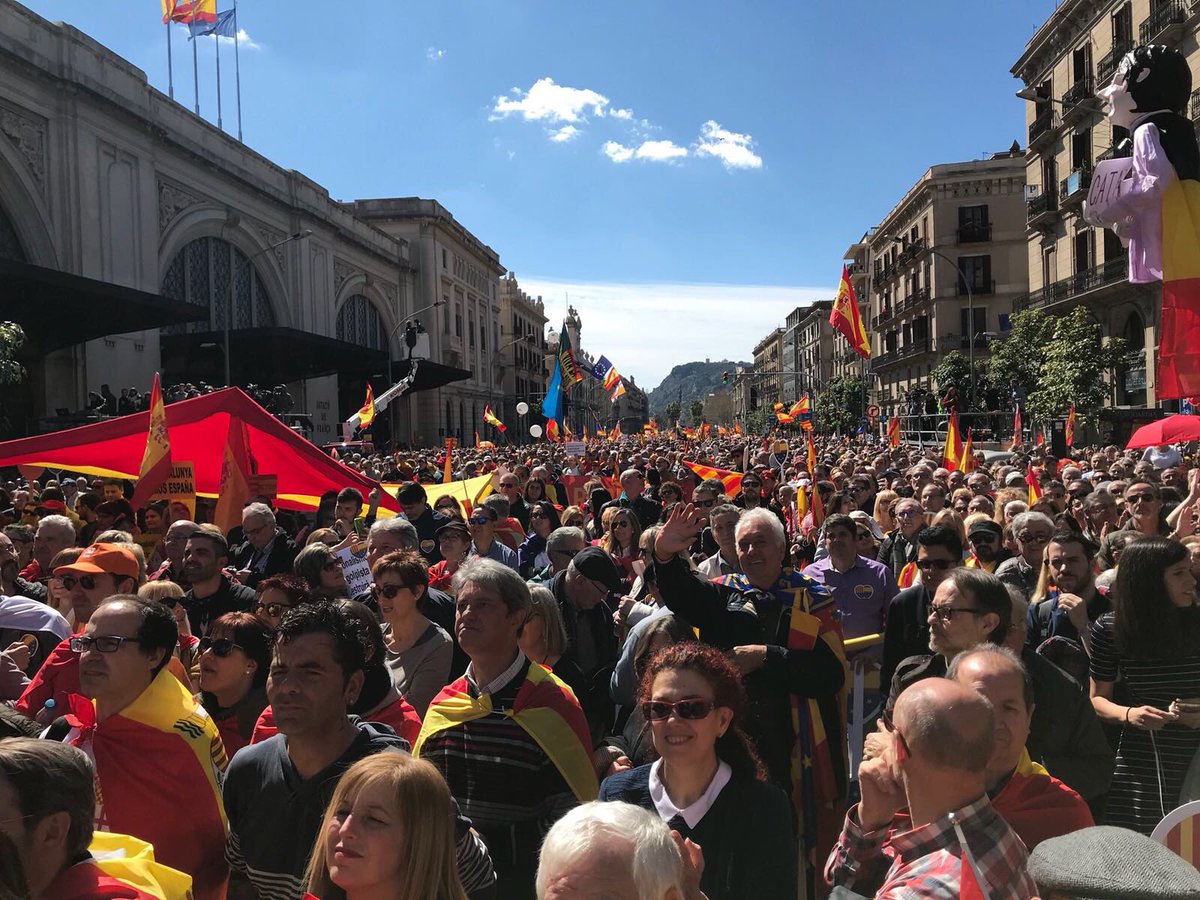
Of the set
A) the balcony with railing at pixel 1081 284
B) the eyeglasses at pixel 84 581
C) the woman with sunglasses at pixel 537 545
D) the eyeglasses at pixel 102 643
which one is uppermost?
the balcony with railing at pixel 1081 284

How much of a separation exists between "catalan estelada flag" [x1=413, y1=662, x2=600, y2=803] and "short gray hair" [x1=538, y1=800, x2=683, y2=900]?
1146 millimetres

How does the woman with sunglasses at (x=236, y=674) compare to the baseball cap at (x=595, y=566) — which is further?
the baseball cap at (x=595, y=566)

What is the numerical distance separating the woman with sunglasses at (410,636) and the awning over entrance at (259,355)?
1165 inches

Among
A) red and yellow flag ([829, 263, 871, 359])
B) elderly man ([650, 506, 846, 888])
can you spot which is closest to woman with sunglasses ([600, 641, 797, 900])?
elderly man ([650, 506, 846, 888])

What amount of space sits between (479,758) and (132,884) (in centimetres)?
110

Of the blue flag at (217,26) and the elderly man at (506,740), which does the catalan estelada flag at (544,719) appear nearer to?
the elderly man at (506,740)

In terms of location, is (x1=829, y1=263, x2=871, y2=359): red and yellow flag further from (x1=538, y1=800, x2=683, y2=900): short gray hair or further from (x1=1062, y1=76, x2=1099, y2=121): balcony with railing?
(x1=538, y1=800, x2=683, y2=900): short gray hair

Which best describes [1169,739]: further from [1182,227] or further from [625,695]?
[1182,227]

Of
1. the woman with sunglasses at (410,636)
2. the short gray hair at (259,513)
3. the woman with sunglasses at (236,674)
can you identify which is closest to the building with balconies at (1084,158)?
the short gray hair at (259,513)

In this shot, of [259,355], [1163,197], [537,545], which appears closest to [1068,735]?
[1163,197]

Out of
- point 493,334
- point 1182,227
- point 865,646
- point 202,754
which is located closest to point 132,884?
point 202,754

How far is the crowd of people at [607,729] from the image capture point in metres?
2.10

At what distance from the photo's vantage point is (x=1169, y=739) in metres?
3.58

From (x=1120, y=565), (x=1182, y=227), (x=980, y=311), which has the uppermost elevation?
(x=980, y=311)
